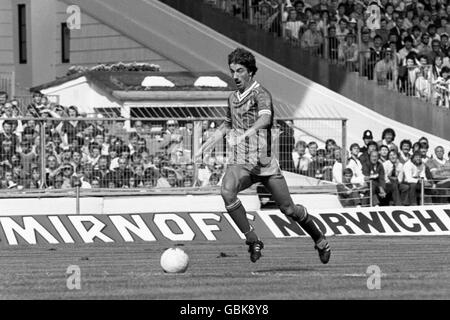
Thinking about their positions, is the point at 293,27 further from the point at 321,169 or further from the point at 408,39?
the point at 321,169

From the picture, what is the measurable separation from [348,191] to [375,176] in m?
0.77

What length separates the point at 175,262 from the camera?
16281 mm

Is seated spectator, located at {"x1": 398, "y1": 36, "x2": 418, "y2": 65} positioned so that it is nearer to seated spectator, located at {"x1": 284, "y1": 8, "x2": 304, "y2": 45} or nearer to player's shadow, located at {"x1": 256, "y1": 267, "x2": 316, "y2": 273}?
seated spectator, located at {"x1": 284, "y1": 8, "x2": 304, "y2": 45}

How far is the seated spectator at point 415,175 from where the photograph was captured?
29625 millimetres

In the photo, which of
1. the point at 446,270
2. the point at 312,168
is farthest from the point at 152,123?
the point at 446,270

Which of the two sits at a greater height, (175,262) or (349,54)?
(349,54)

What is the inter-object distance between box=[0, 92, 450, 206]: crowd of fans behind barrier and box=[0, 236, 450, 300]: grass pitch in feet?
10.1

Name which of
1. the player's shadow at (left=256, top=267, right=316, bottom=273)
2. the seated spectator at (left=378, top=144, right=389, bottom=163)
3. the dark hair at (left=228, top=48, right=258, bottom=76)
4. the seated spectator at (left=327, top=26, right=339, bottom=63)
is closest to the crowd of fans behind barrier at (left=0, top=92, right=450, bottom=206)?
the seated spectator at (left=378, top=144, right=389, bottom=163)

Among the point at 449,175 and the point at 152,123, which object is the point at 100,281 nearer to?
the point at 152,123

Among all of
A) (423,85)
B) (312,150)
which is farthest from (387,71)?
(312,150)

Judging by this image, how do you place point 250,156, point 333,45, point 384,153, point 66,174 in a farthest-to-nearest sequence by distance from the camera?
point 333,45
point 384,153
point 66,174
point 250,156

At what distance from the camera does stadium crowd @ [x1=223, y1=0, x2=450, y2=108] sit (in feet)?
120
